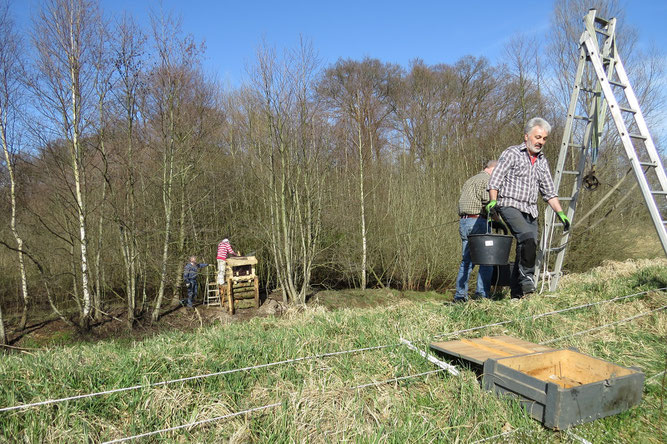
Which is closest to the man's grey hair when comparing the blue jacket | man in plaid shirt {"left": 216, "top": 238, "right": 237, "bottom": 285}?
man in plaid shirt {"left": 216, "top": 238, "right": 237, "bottom": 285}

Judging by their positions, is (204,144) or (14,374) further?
(204,144)

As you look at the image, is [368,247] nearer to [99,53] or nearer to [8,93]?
[99,53]

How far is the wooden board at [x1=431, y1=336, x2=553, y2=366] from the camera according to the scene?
271cm

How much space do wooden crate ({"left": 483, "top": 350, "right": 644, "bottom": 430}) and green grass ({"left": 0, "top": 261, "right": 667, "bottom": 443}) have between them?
7 cm

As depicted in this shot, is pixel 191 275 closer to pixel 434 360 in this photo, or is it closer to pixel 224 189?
pixel 224 189

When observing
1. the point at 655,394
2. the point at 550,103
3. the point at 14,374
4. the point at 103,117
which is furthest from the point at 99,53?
the point at 550,103

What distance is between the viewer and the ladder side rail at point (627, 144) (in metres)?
4.07

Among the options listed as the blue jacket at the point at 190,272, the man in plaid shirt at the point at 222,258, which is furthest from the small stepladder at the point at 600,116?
the blue jacket at the point at 190,272

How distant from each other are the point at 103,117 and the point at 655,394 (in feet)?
36.0

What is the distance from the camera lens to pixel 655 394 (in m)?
2.51

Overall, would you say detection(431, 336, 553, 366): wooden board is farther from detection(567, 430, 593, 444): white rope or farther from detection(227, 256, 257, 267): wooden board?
detection(227, 256, 257, 267): wooden board

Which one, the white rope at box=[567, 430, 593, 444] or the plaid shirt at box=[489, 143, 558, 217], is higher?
the plaid shirt at box=[489, 143, 558, 217]

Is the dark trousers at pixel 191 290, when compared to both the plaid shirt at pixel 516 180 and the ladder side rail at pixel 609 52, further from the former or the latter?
the ladder side rail at pixel 609 52

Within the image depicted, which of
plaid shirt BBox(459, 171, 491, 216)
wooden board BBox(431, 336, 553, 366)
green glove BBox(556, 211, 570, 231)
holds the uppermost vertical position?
plaid shirt BBox(459, 171, 491, 216)
